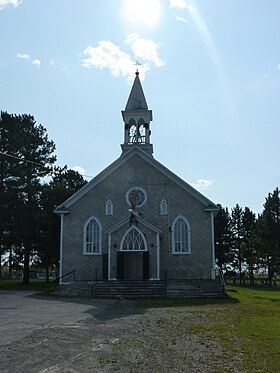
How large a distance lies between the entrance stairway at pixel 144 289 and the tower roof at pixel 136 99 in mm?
14670

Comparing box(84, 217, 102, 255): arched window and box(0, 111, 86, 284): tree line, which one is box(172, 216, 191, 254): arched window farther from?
box(0, 111, 86, 284): tree line

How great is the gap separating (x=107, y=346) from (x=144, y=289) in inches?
586

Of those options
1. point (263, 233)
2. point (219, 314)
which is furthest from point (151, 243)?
point (263, 233)

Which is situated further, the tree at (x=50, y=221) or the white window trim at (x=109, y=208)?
the tree at (x=50, y=221)

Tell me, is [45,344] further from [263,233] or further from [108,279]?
[263,233]

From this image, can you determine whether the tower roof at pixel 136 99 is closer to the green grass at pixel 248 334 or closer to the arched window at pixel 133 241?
the arched window at pixel 133 241

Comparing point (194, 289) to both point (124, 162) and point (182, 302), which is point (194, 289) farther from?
point (124, 162)

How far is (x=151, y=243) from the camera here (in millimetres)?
26375

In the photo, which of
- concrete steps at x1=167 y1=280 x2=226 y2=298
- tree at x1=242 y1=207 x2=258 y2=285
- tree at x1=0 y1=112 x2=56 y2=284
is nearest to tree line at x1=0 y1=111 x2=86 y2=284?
tree at x1=0 y1=112 x2=56 y2=284

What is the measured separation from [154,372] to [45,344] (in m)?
2.92

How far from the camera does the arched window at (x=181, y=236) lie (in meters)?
26.8

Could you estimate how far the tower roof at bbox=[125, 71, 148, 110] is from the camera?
33219 millimetres

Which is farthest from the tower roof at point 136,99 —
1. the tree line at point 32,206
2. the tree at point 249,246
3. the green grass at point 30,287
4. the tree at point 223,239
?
Answer: the tree at point 223,239

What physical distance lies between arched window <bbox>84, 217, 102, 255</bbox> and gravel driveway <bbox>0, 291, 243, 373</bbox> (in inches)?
563
